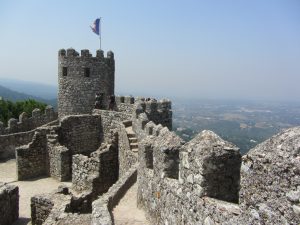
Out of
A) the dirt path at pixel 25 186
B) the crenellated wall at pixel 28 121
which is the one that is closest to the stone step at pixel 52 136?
the dirt path at pixel 25 186

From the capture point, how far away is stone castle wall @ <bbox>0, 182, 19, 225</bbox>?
12.0 m

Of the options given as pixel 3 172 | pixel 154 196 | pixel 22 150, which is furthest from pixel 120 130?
pixel 154 196

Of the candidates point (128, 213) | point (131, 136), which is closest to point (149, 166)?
point (128, 213)

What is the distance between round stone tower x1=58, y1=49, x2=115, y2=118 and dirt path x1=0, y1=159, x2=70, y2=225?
14.9ft

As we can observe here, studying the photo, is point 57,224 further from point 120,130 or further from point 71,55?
point 71,55

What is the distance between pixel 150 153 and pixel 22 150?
36.1 feet

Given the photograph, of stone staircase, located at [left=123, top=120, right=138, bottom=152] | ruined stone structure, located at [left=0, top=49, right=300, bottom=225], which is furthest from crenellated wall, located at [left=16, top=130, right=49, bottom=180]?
stone staircase, located at [left=123, top=120, right=138, bottom=152]

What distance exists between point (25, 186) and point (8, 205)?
14.3ft

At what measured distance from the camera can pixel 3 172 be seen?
745 inches

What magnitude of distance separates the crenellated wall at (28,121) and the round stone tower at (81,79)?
374 cm

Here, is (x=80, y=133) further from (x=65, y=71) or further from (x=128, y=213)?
(x=128, y=213)

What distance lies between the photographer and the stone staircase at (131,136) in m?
14.5

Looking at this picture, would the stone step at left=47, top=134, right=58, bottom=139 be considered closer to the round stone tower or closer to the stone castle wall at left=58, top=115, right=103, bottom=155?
the stone castle wall at left=58, top=115, right=103, bottom=155

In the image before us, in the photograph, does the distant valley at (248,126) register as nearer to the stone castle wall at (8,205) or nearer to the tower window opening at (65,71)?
the stone castle wall at (8,205)
